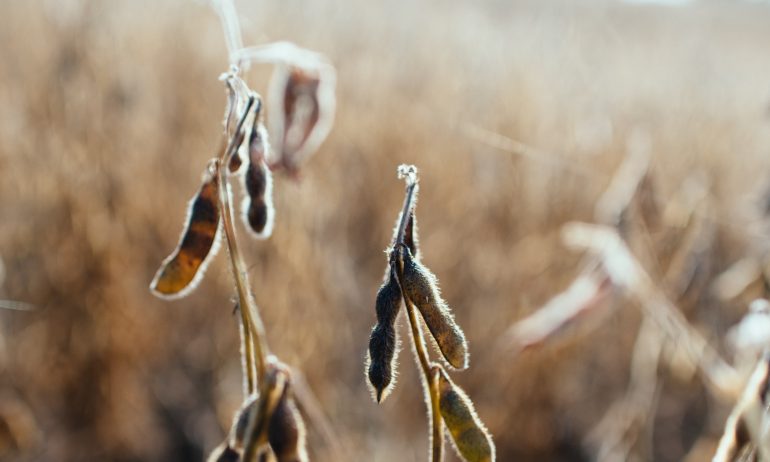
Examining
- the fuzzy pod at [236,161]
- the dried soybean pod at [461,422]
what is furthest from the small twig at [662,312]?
the fuzzy pod at [236,161]

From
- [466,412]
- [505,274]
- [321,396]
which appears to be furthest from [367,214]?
[466,412]

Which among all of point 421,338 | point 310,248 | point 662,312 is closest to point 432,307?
point 421,338

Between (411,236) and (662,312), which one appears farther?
(662,312)

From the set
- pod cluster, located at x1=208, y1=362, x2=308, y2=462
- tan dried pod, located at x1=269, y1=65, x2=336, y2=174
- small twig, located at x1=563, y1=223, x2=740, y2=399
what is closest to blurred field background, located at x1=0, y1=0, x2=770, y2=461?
tan dried pod, located at x1=269, y1=65, x2=336, y2=174

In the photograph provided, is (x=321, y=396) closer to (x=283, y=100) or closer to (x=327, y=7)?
(x=283, y=100)

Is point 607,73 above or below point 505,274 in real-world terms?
above

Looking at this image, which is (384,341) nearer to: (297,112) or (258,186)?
(258,186)
